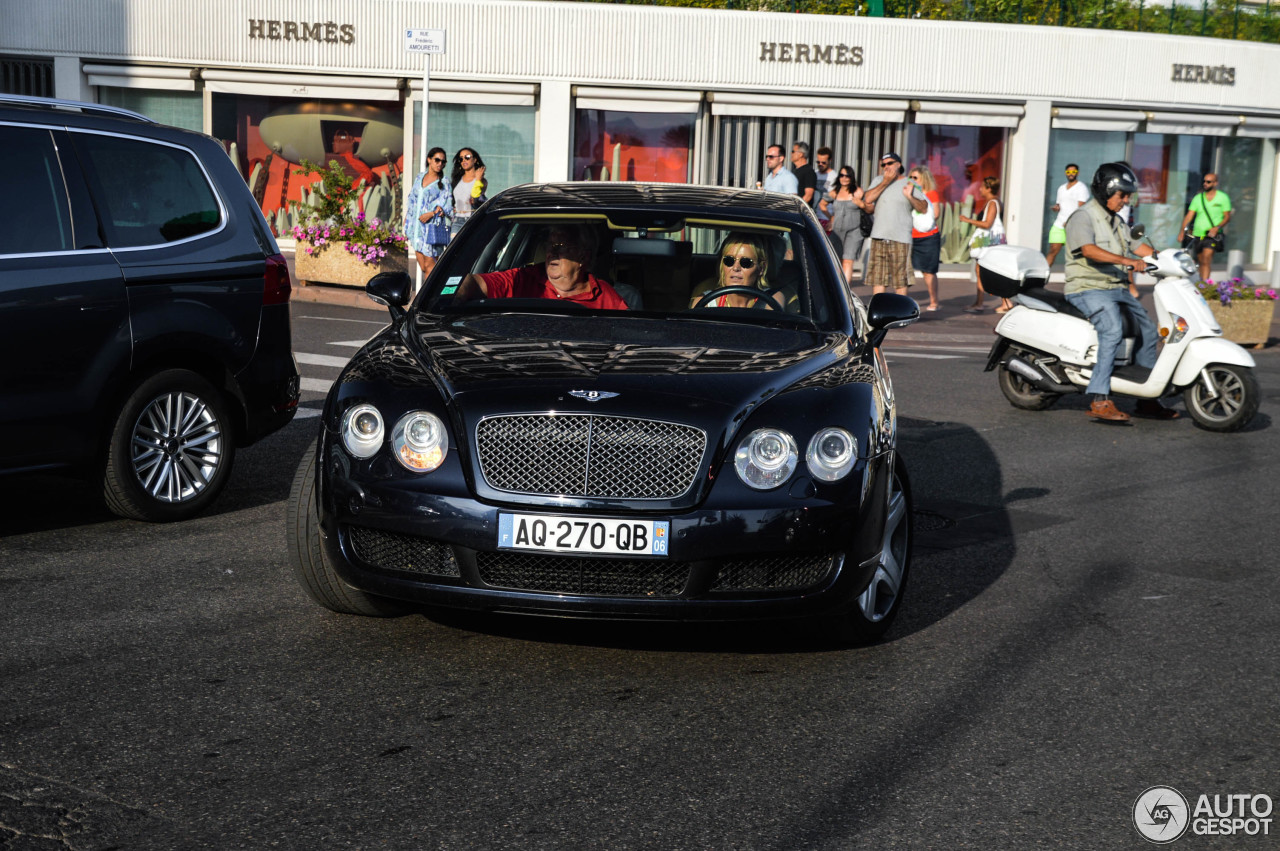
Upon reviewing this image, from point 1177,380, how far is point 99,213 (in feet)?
25.4

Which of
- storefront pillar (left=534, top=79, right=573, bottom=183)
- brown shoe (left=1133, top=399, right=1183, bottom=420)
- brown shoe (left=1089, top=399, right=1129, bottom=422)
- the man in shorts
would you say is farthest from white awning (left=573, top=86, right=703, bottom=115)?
brown shoe (left=1089, top=399, right=1129, bottom=422)

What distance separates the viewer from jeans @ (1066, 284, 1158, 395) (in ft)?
36.0

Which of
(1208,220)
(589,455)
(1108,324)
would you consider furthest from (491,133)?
(589,455)

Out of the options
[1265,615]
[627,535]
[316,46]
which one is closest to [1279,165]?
[316,46]

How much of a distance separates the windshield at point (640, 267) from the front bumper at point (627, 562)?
1.35 meters

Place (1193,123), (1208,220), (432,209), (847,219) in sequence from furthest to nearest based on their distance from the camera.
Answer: (1193,123), (1208,220), (847,219), (432,209)

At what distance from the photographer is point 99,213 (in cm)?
660

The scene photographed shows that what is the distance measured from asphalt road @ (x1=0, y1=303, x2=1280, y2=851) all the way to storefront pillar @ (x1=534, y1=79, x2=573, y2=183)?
2072cm

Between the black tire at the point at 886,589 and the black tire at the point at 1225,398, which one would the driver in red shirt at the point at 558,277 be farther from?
the black tire at the point at 1225,398

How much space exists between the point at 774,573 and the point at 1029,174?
2548 centimetres

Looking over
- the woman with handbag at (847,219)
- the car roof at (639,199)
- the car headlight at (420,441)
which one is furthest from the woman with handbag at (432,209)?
the car headlight at (420,441)

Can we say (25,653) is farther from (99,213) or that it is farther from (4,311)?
(99,213)

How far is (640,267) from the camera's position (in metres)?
6.12

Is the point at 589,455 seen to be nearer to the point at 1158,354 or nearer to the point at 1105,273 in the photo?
the point at 1105,273
